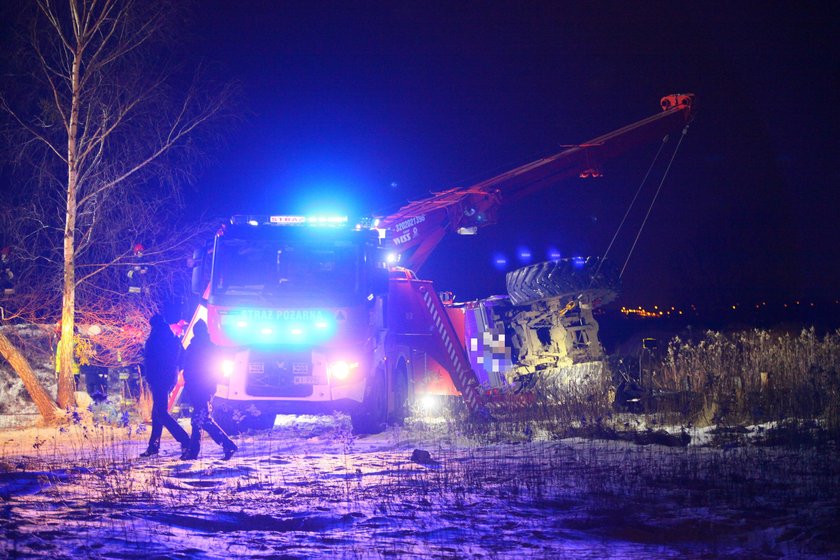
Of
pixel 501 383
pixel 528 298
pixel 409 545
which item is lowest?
pixel 409 545

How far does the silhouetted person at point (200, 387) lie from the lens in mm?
11023

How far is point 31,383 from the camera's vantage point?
1534cm

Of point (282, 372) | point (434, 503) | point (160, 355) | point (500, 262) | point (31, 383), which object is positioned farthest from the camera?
point (500, 262)

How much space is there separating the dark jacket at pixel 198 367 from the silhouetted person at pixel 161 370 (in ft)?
0.55

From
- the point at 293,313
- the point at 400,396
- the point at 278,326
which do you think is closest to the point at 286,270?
the point at 293,313

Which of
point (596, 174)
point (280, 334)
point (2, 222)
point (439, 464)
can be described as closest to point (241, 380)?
point (280, 334)

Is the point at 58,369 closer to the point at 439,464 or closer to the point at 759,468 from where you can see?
the point at 439,464

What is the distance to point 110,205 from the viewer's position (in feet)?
54.8

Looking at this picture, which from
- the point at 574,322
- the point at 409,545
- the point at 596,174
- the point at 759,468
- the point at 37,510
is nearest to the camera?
the point at 409,545

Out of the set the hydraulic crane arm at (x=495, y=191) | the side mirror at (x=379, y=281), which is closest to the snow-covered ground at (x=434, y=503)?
the side mirror at (x=379, y=281)

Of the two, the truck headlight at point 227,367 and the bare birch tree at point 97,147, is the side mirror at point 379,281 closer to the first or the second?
the truck headlight at point 227,367

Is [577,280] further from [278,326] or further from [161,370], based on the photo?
[161,370]

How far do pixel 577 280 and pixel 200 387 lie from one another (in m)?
8.91

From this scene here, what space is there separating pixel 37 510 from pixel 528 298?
41.6 feet
